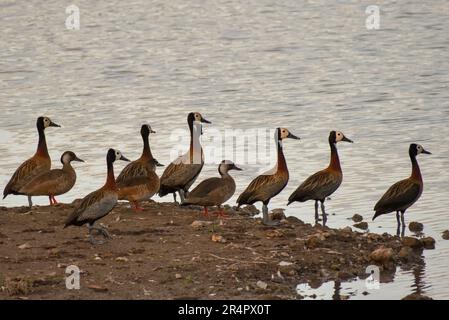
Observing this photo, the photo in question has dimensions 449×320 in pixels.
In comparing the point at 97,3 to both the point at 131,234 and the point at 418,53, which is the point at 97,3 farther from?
the point at 131,234

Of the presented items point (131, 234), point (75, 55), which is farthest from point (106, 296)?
point (75, 55)

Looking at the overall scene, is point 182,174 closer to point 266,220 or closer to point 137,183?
point 137,183

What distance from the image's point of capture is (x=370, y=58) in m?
38.3

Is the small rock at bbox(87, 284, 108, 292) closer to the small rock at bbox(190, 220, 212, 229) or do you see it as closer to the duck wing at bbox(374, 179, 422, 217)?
the small rock at bbox(190, 220, 212, 229)

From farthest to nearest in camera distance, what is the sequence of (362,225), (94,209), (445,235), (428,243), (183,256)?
(362,225) → (445,235) → (428,243) → (94,209) → (183,256)

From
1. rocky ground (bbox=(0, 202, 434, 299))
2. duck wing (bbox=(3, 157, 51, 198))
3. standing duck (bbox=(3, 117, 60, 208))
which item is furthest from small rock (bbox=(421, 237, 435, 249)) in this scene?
duck wing (bbox=(3, 157, 51, 198))

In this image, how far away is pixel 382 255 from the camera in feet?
56.6

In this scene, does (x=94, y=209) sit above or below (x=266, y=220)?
above

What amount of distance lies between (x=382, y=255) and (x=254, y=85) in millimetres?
18189

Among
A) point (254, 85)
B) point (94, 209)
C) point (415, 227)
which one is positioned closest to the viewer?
point (94, 209)

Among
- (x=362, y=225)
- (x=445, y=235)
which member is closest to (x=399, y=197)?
(x=362, y=225)

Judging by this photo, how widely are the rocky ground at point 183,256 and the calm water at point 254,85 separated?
2.39 feet

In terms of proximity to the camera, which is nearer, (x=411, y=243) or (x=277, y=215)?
(x=411, y=243)

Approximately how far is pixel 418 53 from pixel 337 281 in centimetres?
2320
